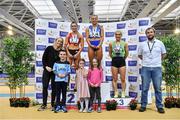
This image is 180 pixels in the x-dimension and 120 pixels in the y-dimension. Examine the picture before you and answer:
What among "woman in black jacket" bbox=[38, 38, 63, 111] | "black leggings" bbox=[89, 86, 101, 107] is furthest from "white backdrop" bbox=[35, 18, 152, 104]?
"woman in black jacket" bbox=[38, 38, 63, 111]

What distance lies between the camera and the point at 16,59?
7379 millimetres

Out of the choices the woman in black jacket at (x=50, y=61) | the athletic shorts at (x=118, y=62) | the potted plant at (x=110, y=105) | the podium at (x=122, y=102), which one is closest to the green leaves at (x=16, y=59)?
the woman in black jacket at (x=50, y=61)

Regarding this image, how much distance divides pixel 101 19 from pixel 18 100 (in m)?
13.6

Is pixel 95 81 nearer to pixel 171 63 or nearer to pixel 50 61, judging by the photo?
pixel 50 61

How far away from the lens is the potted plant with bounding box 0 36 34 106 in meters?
7.30

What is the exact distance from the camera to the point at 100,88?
655 cm

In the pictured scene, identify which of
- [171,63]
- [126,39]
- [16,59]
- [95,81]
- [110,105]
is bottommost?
[110,105]

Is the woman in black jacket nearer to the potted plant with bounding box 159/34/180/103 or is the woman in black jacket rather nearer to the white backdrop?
the white backdrop

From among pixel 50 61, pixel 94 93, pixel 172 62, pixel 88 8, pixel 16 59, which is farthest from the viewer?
pixel 88 8

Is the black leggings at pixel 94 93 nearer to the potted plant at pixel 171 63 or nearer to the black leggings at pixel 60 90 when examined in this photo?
the black leggings at pixel 60 90

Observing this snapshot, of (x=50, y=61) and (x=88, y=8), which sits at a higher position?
(x=88, y=8)

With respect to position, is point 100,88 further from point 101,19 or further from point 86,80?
point 101,19

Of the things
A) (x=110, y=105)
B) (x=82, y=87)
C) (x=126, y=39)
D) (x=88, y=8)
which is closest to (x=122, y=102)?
(x=110, y=105)

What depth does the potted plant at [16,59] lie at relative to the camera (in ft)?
24.0
